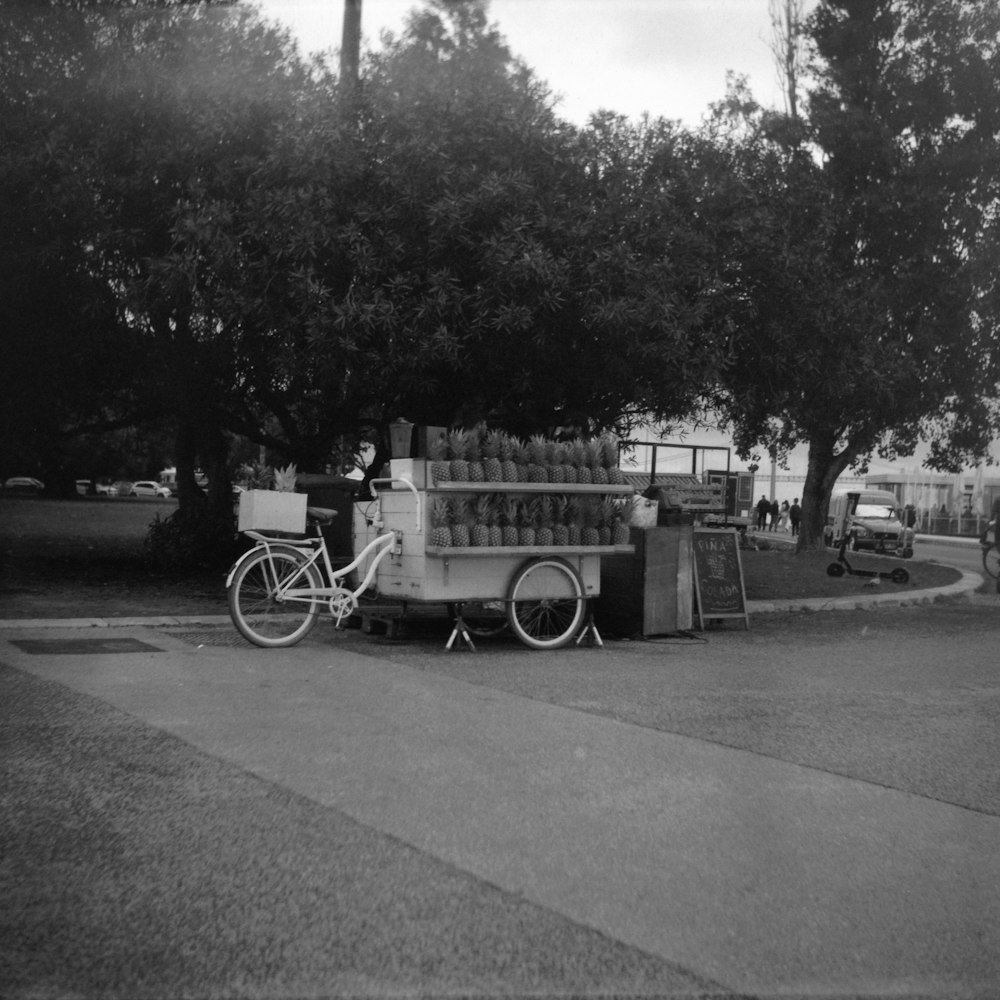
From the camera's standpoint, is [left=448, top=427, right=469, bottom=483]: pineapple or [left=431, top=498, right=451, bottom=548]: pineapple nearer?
[left=431, top=498, right=451, bottom=548]: pineapple

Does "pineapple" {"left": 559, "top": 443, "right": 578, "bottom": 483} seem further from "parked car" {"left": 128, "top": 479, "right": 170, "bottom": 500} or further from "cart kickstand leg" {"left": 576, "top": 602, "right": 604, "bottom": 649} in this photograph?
"parked car" {"left": 128, "top": 479, "right": 170, "bottom": 500}

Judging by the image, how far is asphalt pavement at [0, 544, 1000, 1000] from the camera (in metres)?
3.31

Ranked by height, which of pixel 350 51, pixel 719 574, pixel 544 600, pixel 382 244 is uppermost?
pixel 350 51

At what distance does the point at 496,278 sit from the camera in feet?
41.0

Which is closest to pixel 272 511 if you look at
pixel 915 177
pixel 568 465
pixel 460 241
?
pixel 568 465

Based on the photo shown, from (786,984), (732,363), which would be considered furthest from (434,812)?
(732,363)

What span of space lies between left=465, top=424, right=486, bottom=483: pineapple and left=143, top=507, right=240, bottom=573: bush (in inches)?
311

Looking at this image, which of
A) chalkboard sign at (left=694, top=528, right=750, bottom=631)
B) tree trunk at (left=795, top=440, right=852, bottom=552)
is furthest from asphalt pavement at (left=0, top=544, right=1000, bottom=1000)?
tree trunk at (left=795, top=440, right=852, bottom=552)

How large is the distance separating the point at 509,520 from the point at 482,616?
1.18 meters

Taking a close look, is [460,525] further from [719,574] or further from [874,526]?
[874,526]

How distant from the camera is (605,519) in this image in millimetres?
11109

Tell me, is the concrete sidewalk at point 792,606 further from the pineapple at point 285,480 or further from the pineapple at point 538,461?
the pineapple at point 538,461

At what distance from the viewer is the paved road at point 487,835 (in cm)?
331

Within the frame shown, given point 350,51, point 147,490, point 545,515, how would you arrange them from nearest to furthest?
point 545,515 < point 350,51 < point 147,490
